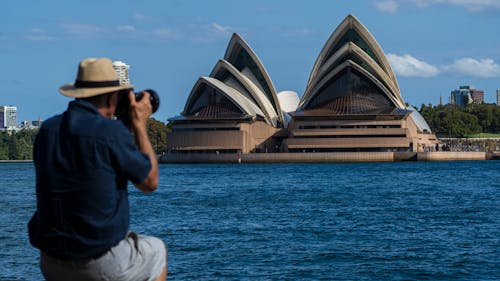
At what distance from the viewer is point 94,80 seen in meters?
3.75

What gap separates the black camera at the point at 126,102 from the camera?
3865 millimetres

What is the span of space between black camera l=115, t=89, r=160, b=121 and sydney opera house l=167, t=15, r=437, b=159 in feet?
255

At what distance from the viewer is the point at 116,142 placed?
3.59 meters

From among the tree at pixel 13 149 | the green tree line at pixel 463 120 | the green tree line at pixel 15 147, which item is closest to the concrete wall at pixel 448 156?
the green tree line at pixel 463 120

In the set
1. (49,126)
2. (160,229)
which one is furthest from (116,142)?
(160,229)

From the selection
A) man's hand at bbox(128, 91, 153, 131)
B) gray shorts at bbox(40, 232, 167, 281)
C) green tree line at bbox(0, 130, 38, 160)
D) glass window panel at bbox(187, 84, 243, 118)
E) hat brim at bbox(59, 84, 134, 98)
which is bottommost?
gray shorts at bbox(40, 232, 167, 281)

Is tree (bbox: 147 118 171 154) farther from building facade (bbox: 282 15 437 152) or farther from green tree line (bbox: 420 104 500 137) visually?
green tree line (bbox: 420 104 500 137)

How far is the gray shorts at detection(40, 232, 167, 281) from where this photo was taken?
12.0 ft

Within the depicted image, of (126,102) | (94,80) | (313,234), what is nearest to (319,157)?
(313,234)

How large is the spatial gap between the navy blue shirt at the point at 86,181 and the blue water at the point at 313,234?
868cm

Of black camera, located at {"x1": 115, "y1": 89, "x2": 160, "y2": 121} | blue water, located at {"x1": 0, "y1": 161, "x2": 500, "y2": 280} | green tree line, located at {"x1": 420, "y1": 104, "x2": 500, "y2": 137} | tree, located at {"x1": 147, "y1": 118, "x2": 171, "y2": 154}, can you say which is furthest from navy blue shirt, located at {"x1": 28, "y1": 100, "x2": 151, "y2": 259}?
green tree line, located at {"x1": 420, "y1": 104, "x2": 500, "y2": 137}

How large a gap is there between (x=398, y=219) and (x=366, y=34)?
2484 inches

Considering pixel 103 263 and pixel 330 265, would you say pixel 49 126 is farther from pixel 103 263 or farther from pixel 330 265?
pixel 330 265

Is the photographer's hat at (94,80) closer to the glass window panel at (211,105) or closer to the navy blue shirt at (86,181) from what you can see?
the navy blue shirt at (86,181)
